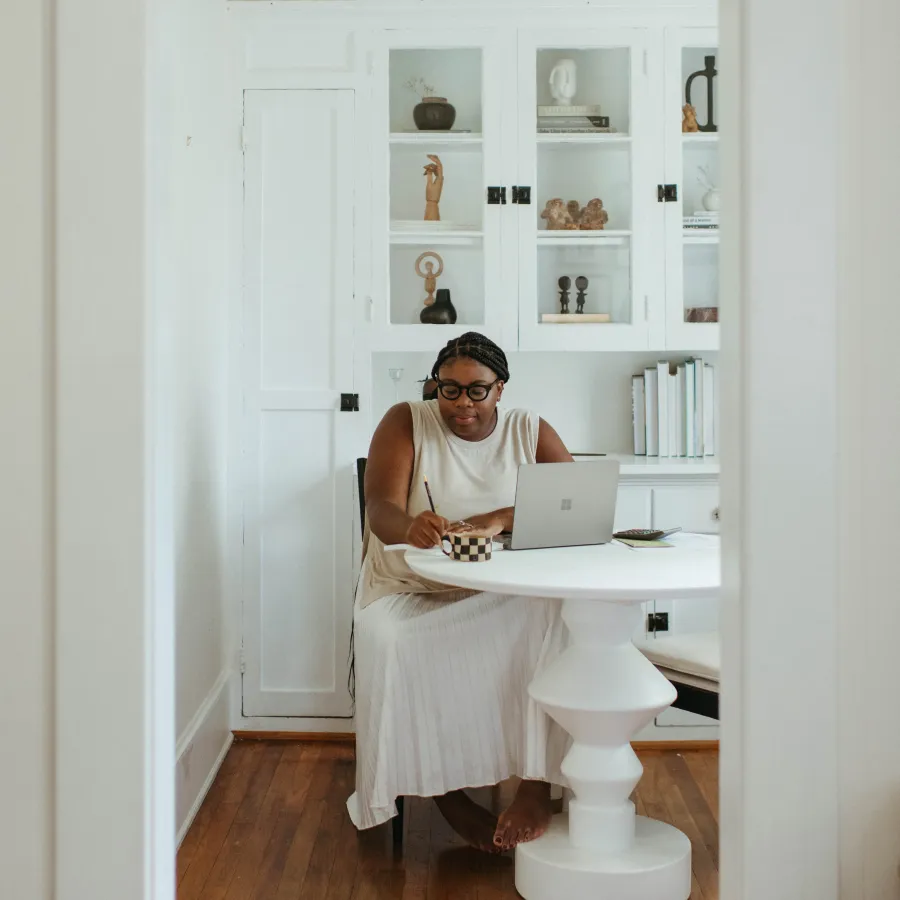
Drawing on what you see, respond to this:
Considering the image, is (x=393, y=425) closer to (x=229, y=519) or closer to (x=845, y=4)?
(x=229, y=519)

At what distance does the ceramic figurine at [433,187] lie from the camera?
330 centimetres

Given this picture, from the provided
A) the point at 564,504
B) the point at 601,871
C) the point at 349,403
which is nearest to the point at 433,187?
the point at 349,403

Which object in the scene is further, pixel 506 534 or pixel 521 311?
pixel 521 311

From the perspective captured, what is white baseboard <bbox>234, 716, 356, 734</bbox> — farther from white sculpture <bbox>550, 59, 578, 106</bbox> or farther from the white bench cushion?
white sculpture <bbox>550, 59, 578, 106</bbox>

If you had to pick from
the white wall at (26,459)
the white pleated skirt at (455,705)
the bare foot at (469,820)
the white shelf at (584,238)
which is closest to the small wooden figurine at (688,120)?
the white shelf at (584,238)

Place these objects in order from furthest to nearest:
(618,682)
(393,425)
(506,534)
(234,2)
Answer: (234,2), (393,425), (506,534), (618,682)

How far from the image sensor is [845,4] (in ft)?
3.66

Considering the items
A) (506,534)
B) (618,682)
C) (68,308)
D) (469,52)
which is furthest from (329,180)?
(68,308)

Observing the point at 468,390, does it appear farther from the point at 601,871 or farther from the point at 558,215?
the point at 601,871

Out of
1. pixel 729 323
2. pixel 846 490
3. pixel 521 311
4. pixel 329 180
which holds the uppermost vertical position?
pixel 329 180

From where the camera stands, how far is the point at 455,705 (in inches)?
92.1

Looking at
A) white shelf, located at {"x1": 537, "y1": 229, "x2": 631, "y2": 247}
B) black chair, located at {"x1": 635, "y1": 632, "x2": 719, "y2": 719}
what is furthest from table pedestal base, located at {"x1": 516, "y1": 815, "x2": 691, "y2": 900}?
white shelf, located at {"x1": 537, "y1": 229, "x2": 631, "y2": 247}

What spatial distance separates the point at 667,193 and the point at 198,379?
1.62 meters

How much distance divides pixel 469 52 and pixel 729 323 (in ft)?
7.96
